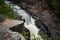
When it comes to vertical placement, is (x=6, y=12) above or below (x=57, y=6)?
above

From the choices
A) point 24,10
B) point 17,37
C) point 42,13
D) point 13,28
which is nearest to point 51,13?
point 42,13

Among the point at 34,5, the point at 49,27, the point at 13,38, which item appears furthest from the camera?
the point at 34,5

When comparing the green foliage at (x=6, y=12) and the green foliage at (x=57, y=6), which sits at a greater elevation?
the green foliage at (x=6, y=12)

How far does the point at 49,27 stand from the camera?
10867mm

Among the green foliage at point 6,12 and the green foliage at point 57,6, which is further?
the green foliage at point 57,6

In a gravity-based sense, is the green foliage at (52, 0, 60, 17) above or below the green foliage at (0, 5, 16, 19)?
below

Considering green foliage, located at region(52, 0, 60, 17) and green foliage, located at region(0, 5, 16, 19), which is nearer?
green foliage, located at region(0, 5, 16, 19)

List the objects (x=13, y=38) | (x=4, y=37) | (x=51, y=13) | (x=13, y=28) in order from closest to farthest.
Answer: (x=4, y=37) < (x=13, y=38) < (x=13, y=28) < (x=51, y=13)

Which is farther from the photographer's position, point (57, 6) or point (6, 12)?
point (57, 6)

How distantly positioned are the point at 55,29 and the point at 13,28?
4.42 metres

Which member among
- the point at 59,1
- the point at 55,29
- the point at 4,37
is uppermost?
the point at 4,37

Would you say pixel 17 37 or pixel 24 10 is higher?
pixel 17 37

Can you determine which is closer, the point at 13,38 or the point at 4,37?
the point at 4,37

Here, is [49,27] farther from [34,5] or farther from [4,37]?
[4,37]
